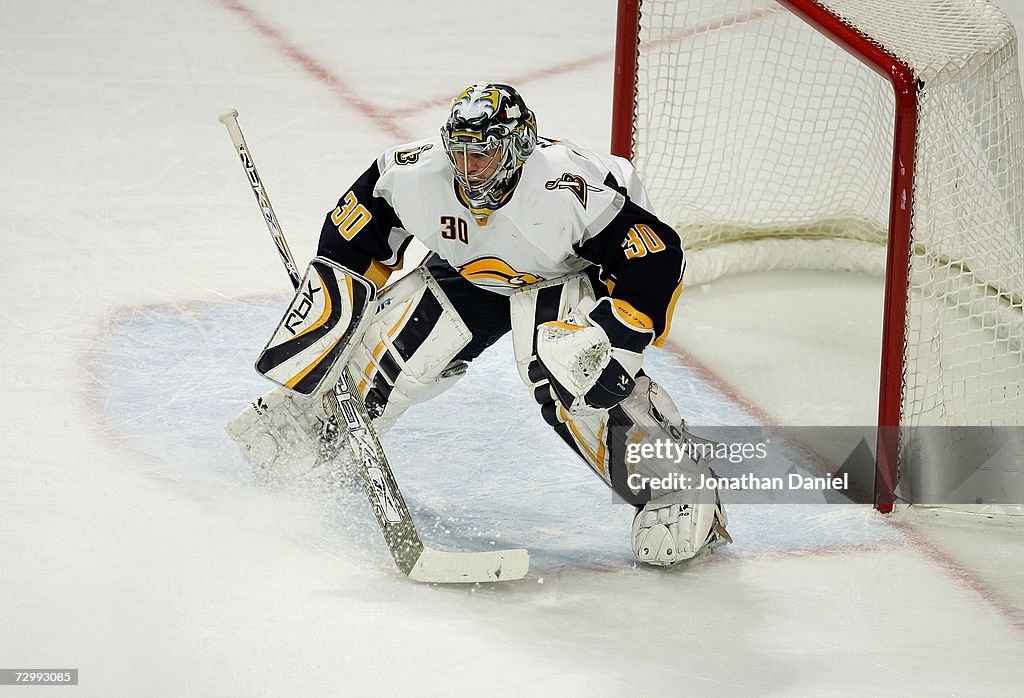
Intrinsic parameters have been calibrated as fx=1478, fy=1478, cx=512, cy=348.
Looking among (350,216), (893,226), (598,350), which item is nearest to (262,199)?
(350,216)

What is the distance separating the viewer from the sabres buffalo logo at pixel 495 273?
252 cm

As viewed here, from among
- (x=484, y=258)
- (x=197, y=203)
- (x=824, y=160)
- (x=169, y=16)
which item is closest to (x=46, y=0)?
(x=169, y=16)

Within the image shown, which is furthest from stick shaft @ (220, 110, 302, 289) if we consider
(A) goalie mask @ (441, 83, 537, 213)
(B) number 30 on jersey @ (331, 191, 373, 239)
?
(A) goalie mask @ (441, 83, 537, 213)

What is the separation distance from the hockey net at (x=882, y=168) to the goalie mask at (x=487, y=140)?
0.70 m

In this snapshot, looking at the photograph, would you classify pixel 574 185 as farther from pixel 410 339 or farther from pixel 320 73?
pixel 320 73

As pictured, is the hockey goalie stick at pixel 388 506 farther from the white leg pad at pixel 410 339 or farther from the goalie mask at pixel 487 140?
the goalie mask at pixel 487 140

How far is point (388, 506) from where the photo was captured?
2584mm

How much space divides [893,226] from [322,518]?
1167 millimetres

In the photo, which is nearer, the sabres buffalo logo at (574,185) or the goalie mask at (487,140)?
the goalie mask at (487,140)

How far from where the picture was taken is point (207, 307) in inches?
138

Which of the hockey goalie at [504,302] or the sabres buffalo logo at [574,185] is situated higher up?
the sabres buffalo logo at [574,185]

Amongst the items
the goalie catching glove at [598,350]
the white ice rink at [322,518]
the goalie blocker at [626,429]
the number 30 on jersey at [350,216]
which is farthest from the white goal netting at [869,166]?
the number 30 on jersey at [350,216]

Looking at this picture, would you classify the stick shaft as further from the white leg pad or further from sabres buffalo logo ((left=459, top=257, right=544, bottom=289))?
sabres buffalo logo ((left=459, top=257, right=544, bottom=289))

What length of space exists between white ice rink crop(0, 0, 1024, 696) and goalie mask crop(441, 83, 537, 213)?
690 millimetres
